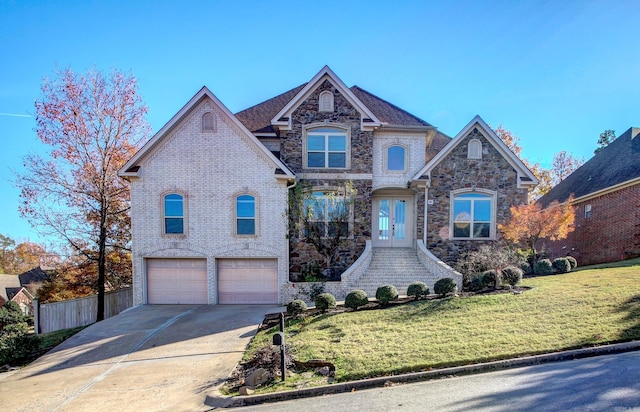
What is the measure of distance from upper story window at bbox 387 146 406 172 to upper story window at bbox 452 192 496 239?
2951 mm

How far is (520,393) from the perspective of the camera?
434cm

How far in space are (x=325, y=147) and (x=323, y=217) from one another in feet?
11.9

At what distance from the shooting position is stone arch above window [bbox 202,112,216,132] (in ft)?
40.5

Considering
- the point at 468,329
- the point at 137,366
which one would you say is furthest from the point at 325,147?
the point at 137,366

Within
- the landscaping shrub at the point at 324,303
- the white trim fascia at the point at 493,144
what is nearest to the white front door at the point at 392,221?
the white trim fascia at the point at 493,144

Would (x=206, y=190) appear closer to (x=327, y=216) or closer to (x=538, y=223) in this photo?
(x=327, y=216)

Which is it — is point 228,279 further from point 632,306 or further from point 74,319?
point 632,306

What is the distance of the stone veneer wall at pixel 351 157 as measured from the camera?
45.0 feet

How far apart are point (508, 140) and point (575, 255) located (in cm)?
1200

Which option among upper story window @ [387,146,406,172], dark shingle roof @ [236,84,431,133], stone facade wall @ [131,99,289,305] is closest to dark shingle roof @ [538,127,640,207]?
dark shingle roof @ [236,84,431,133]

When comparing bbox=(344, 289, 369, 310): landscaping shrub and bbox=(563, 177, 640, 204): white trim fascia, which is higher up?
bbox=(563, 177, 640, 204): white trim fascia

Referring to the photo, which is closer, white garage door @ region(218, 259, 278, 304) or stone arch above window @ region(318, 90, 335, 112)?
white garage door @ region(218, 259, 278, 304)

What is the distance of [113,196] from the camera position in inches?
630

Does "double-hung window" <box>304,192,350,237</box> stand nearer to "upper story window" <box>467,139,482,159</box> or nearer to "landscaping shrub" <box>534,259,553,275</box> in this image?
"upper story window" <box>467,139,482,159</box>
